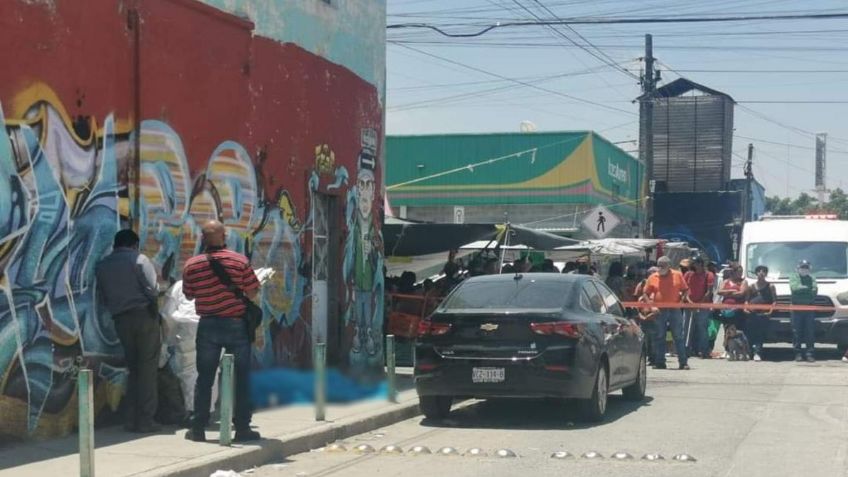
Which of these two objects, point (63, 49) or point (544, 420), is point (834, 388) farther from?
point (63, 49)

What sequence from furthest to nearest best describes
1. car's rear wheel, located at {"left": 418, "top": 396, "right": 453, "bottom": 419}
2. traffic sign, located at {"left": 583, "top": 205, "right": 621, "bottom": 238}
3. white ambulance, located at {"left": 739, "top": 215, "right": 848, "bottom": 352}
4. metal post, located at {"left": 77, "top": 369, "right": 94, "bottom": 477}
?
traffic sign, located at {"left": 583, "top": 205, "right": 621, "bottom": 238} < white ambulance, located at {"left": 739, "top": 215, "right": 848, "bottom": 352} < car's rear wheel, located at {"left": 418, "top": 396, "right": 453, "bottom": 419} < metal post, located at {"left": 77, "top": 369, "right": 94, "bottom": 477}

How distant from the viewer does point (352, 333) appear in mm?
16938

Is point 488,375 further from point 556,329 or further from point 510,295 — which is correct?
point 510,295

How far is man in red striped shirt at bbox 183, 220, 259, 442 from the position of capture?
9.88 m

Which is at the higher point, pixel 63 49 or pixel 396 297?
pixel 63 49

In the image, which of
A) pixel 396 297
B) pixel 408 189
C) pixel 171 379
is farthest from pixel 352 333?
pixel 408 189

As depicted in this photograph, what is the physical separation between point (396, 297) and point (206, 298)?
9911mm

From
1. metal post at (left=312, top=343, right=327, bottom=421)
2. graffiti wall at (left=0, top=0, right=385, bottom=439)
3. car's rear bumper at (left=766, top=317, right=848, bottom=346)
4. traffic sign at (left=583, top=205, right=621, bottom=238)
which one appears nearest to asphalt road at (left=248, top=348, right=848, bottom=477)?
metal post at (left=312, top=343, right=327, bottom=421)

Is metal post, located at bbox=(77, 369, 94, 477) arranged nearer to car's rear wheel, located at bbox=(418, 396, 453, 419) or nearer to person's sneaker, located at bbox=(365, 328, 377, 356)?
car's rear wheel, located at bbox=(418, 396, 453, 419)

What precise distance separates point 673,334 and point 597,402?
24.2 ft

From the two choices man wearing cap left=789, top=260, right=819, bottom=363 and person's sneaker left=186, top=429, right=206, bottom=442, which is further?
man wearing cap left=789, top=260, right=819, bottom=363

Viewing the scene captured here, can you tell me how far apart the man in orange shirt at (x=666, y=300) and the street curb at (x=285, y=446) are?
23.1ft

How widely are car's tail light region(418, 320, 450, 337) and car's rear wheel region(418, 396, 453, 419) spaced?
0.74 metres

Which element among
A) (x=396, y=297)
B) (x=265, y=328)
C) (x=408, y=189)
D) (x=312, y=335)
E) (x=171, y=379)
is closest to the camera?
(x=171, y=379)
